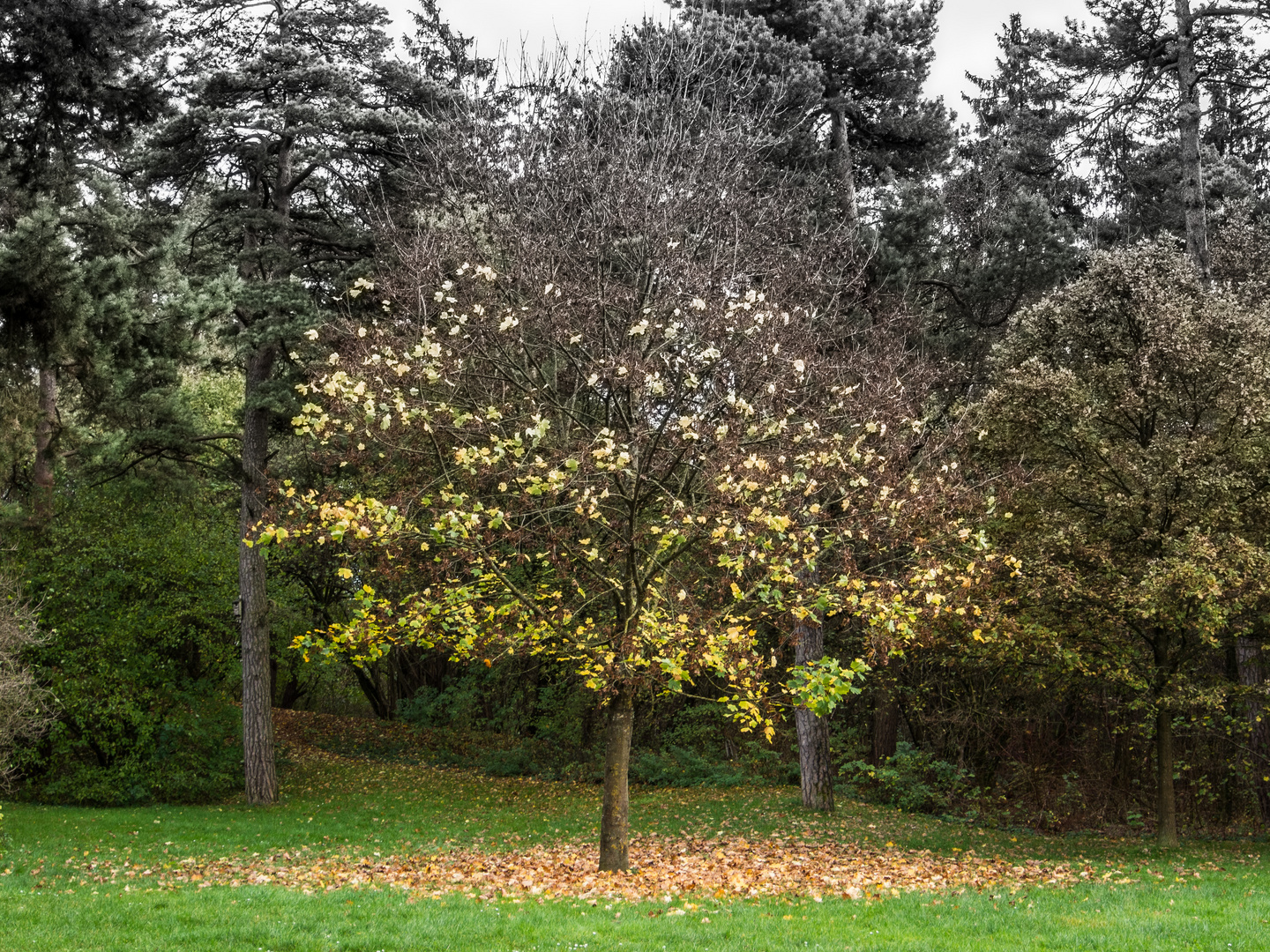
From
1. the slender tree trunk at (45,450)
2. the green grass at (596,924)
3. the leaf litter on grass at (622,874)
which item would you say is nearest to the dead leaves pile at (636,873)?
the leaf litter on grass at (622,874)

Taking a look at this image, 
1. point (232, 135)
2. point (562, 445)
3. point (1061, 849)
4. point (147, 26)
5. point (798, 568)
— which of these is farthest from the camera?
point (232, 135)

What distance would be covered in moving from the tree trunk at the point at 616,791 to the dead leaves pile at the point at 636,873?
24 cm

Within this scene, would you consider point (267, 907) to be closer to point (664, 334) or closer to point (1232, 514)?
point (664, 334)

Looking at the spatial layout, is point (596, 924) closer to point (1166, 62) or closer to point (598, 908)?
point (598, 908)

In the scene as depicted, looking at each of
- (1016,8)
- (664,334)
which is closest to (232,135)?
(664,334)

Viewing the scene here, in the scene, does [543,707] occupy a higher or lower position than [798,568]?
lower

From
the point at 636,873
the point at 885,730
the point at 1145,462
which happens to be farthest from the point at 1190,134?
the point at 636,873

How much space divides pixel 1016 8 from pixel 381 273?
76.8 feet

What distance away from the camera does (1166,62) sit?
16.3 m

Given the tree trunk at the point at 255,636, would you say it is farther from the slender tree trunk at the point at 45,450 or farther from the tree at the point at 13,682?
the slender tree trunk at the point at 45,450

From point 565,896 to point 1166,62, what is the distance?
52.3ft

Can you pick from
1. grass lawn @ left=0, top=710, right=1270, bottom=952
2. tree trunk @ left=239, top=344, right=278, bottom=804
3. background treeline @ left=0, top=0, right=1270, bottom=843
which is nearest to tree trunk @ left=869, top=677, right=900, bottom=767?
background treeline @ left=0, top=0, right=1270, bottom=843

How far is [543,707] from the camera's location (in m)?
24.2

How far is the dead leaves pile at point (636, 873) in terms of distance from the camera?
911 centimetres
